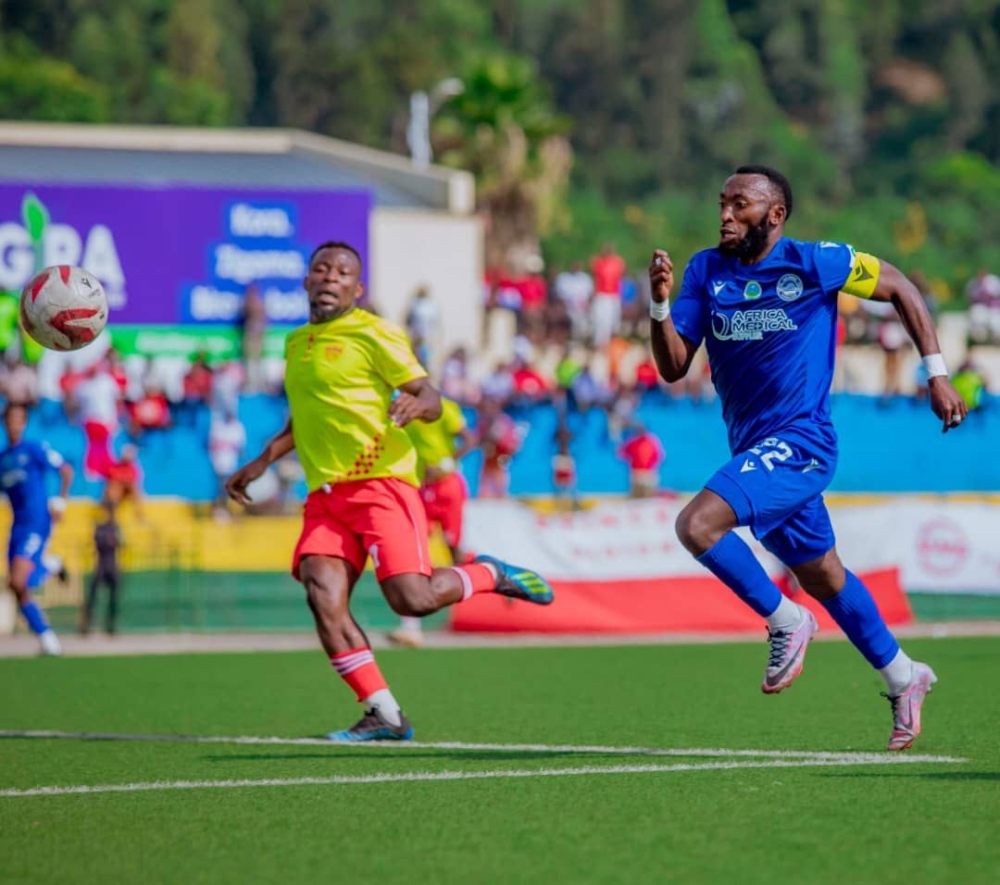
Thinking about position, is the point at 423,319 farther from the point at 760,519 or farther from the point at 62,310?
the point at 760,519

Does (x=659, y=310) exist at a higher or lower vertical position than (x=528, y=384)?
lower

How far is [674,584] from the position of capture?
1841 centimetres

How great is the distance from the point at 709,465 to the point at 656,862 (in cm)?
2244

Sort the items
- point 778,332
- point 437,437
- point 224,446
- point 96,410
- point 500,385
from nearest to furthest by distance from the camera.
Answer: point 778,332 → point 437,437 → point 96,410 → point 224,446 → point 500,385

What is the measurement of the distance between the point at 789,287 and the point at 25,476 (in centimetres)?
889

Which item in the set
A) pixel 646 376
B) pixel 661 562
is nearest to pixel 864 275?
pixel 661 562

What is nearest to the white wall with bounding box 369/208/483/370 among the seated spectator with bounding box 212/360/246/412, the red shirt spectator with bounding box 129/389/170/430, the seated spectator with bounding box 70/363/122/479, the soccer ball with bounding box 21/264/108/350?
the seated spectator with bounding box 212/360/246/412

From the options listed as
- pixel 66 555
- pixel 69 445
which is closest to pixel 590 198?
pixel 69 445

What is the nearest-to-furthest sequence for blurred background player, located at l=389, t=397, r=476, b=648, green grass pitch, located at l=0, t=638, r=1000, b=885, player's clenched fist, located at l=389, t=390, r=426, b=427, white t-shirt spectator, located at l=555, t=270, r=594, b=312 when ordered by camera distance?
green grass pitch, located at l=0, t=638, r=1000, b=885 → player's clenched fist, located at l=389, t=390, r=426, b=427 → blurred background player, located at l=389, t=397, r=476, b=648 → white t-shirt spectator, located at l=555, t=270, r=594, b=312

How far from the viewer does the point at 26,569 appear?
50.3 feet

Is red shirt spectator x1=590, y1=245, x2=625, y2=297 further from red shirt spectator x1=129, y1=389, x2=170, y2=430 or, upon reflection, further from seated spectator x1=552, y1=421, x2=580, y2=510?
red shirt spectator x1=129, y1=389, x2=170, y2=430

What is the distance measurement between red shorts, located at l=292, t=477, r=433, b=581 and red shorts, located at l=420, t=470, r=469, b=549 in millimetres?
7578

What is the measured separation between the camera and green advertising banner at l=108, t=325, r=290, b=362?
1235 inches

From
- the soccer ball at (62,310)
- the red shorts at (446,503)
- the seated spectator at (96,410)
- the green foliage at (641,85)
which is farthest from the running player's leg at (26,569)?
the green foliage at (641,85)
